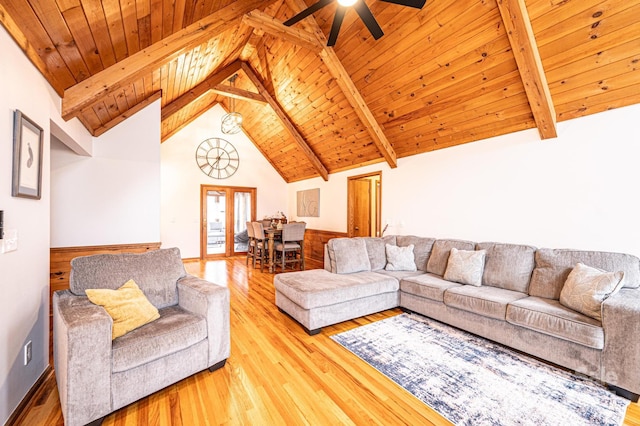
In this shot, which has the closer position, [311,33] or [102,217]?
[102,217]

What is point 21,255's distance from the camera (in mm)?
1726

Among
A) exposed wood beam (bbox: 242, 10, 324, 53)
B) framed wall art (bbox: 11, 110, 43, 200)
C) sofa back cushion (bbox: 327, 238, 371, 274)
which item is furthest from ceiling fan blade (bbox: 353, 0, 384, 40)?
framed wall art (bbox: 11, 110, 43, 200)

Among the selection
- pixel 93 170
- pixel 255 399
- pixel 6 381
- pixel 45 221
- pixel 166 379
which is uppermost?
pixel 93 170

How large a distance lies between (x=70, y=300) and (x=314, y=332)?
2011 mm

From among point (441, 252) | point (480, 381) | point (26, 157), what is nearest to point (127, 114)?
point (26, 157)

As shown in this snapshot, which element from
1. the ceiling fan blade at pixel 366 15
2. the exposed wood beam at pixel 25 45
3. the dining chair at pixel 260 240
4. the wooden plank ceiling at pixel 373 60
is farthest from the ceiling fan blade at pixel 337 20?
the dining chair at pixel 260 240

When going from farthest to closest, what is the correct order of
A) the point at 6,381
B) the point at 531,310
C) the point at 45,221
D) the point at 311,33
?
the point at 311,33
the point at 531,310
the point at 45,221
the point at 6,381

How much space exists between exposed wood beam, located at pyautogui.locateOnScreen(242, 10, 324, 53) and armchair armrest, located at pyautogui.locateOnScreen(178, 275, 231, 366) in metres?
3.04

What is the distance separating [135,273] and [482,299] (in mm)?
3146

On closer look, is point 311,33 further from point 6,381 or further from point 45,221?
point 6,381

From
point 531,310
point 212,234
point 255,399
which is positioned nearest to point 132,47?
point 255,399

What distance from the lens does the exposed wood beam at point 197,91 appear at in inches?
183

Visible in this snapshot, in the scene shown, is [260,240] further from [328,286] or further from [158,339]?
[158,339]

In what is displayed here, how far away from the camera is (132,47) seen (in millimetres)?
2484
